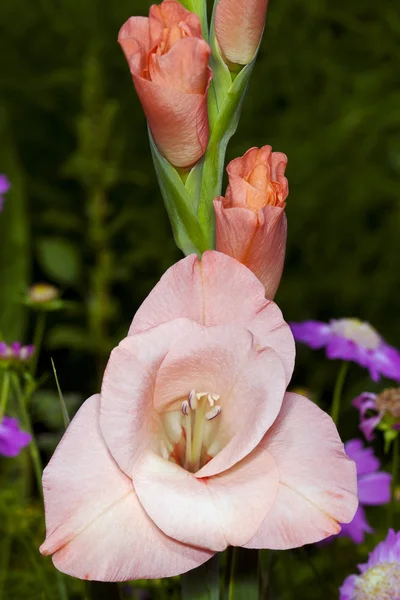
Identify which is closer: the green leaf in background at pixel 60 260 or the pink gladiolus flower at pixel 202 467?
the pink gladiolus flower at pixel 202 467

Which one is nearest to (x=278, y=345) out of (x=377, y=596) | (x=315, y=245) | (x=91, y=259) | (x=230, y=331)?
(x=230, y=331)

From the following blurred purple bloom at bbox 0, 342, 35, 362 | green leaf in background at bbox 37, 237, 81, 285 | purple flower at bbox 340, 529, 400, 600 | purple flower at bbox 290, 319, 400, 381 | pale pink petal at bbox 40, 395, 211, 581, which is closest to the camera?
pale pink petal at bbox 40, 395, 211, 581

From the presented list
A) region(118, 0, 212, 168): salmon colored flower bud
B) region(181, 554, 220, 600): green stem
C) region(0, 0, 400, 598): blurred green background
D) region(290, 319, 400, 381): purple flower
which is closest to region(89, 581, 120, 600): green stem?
region(181, 554, 220, 600): green stem

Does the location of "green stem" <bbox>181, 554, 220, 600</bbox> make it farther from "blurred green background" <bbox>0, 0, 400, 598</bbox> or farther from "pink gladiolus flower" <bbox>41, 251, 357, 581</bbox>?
"blurred green background" <bbox>0, 0, 400, 598</bbox>

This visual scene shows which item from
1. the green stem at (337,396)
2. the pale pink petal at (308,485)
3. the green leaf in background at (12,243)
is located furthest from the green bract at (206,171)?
the green leaf in background at (12,243)

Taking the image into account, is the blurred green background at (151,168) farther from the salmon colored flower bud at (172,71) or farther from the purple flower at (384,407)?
the salmon colored flower bud at (172,71)

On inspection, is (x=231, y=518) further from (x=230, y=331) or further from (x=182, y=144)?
(x=182, y=144)
